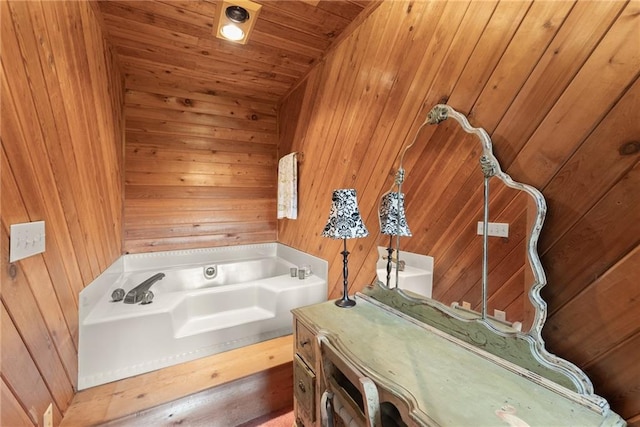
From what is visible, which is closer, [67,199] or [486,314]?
[486,314]

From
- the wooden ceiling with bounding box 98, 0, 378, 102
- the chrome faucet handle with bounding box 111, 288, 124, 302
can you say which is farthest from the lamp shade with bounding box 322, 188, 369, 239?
the chrome faucet handle with bounding box 111, 288, 124, 302

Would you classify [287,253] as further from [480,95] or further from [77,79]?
[480,95]

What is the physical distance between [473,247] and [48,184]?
6.02 ft

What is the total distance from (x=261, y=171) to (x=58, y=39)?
83.6 inches

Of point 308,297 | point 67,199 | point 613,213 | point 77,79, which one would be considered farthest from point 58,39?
point 613,213

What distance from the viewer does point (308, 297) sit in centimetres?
216

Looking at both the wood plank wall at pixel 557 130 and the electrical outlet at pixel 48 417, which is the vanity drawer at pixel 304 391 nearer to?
the wood plank wall at pixel 557 130

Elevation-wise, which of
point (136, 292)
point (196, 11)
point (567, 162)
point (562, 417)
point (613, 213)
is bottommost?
point (136, 292)

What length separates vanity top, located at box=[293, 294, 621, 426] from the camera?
25.0 inches

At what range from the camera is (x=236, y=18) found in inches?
66.6

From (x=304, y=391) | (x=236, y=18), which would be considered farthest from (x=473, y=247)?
(x=236, y=18)

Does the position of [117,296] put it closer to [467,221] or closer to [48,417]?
[48,417]

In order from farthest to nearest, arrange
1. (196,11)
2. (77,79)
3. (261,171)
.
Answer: (261,171) → (196,11) → (77,79)

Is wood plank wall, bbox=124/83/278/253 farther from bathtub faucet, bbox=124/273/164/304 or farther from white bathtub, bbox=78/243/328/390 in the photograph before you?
bathtub faucet, bbox=124/273/164/304
